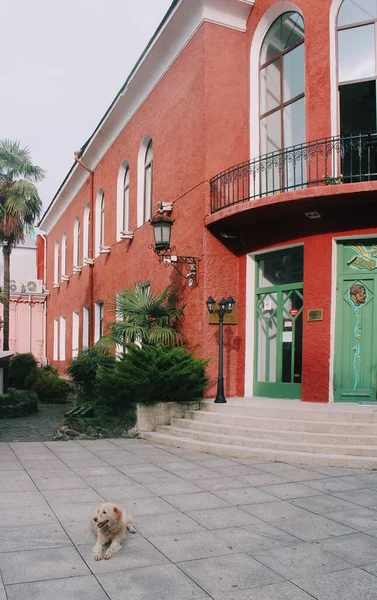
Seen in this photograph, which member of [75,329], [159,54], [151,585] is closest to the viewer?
[151,585]

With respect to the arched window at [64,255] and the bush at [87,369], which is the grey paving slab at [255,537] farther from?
the arched window at [64,255]

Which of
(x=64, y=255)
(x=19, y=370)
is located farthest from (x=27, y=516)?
(x=64, y=255)

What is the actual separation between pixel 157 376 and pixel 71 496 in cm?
409

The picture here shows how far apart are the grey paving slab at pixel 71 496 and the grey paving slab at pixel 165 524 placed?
0.78 m

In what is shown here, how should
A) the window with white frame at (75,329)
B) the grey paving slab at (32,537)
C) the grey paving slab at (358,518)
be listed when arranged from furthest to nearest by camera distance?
the window with white frame at (75,329), the grey paving slab at (358,518), the grey paving slab at (32,537)

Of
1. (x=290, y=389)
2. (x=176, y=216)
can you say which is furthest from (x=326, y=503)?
(x=176, y=216)

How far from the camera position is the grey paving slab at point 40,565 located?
3969mm

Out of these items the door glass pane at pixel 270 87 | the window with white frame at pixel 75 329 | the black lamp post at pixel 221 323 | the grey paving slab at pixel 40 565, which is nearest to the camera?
the grey paving slab at pixel 40 565

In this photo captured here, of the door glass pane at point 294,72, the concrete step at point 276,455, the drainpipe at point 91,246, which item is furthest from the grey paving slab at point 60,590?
the drainpipe at point 91,246

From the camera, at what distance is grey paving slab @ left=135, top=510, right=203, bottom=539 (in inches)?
195

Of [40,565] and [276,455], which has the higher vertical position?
[40,565]

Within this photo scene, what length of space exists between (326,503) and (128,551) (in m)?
2.25

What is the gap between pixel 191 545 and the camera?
4.62m

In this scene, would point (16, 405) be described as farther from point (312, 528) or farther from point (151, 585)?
point (151, 585)
